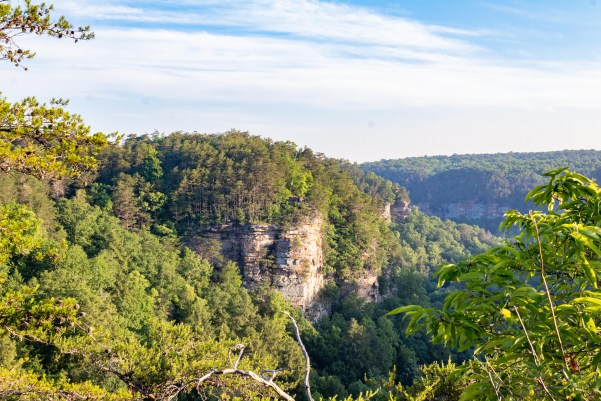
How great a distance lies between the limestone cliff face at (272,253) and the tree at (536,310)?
3963 cm

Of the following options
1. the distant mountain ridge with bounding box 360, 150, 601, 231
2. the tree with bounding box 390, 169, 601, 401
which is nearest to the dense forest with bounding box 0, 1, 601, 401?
the tree with bounding box 390, 169, 601, 401

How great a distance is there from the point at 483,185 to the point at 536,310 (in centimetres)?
15959

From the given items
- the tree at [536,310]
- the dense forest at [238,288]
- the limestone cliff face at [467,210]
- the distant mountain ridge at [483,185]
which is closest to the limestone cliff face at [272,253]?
the dense forest at [238,288]

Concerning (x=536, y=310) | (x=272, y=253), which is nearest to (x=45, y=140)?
(x=536, y=310)

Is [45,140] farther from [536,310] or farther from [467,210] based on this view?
[467,210]

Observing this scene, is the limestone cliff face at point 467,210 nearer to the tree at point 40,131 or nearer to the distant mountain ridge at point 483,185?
the distant mountain ridge at point 483,185

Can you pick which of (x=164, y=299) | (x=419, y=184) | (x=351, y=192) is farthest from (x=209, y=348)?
(x=419, y=184)

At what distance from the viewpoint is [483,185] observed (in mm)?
151250

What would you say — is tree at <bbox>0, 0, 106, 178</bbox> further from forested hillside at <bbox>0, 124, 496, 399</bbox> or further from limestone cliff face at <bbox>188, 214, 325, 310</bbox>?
limestone cliff face at <bbox>188, 214, 325, 310</bbox>

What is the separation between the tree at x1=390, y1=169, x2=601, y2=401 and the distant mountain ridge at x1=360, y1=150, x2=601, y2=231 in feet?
465

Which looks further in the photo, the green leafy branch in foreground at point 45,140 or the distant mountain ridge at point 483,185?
the distant mountain ridge at point 483,185

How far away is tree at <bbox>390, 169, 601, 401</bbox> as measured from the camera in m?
2.86

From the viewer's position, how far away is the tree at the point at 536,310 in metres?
2.86

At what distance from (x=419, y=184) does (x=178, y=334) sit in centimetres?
16383
